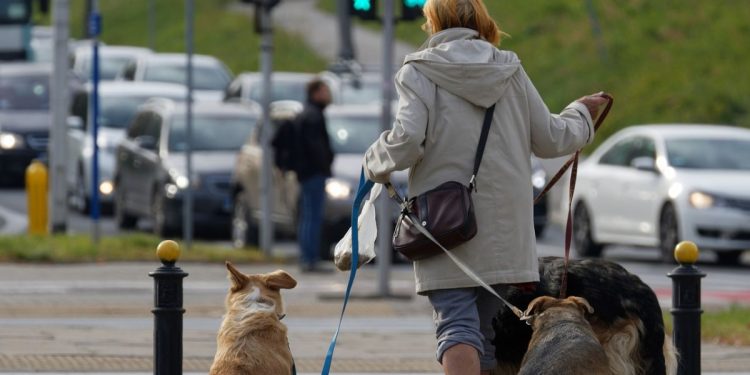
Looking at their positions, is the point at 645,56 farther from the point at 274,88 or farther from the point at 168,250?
the point at 168,250

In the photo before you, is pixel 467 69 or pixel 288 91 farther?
pixel 288 91

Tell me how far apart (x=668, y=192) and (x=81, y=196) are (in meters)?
9.88

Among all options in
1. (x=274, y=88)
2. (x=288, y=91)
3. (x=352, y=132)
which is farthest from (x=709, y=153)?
(x=274, y=88)

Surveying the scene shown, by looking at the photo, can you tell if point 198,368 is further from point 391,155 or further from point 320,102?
point 320,102

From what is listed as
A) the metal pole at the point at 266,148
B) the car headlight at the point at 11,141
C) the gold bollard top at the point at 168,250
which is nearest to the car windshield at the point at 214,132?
the metal pole at the point at 266,148

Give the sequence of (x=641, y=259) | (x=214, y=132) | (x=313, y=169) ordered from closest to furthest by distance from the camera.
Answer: (x=313, y=169), (x=641, y=259), (x=214, y=132)

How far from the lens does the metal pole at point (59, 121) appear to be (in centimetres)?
1978

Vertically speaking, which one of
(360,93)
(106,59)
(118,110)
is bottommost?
(118,110)

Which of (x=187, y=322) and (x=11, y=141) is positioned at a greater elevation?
(x=11, y=141)

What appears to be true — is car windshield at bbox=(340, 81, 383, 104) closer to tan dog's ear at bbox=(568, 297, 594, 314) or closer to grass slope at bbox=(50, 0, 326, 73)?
tan dog's ear at bbox=(568, 297, 594, 314)

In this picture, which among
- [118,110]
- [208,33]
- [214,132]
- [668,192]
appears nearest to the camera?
[668,192]

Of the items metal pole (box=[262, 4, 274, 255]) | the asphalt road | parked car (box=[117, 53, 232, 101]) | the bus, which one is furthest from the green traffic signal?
the bus

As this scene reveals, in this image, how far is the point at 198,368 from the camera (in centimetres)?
998

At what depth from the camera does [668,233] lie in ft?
60.0
